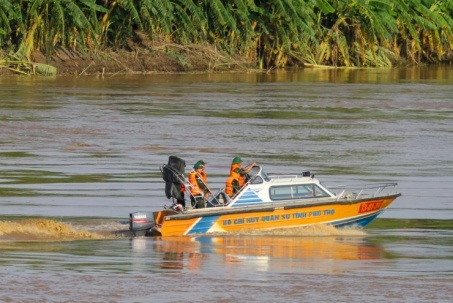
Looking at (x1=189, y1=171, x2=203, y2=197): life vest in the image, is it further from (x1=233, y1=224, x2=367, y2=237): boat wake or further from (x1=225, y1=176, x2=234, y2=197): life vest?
(x1=233, y1=224, x2=367, y2=237): boat wake

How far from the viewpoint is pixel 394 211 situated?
2361 cm

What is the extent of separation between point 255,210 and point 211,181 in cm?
601

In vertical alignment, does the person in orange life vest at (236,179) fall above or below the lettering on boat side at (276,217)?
above

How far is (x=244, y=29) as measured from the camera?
65.4 m

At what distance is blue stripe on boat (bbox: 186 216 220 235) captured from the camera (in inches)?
803

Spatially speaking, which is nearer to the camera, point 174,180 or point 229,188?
point 174,180

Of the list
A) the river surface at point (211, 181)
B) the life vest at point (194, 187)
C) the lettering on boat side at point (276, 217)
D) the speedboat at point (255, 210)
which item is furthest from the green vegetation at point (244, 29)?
the lettering on boat side at point (276, 217)

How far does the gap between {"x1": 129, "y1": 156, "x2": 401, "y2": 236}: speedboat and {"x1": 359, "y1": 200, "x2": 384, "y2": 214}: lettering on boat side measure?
0.02m

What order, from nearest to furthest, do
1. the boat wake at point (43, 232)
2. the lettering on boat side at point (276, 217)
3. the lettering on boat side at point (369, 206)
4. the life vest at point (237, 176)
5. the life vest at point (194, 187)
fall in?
the boat wake at point (43, 232) → the lettering on boat side at point (276, 217) → the life vest at point (194, 187) → the life vest at point (237, 176) → the lettering on boat side at point (369, 206)

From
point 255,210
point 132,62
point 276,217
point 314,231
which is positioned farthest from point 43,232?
point 132,62

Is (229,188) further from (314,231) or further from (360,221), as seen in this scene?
(360,221)

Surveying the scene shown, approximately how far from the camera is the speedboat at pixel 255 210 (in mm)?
20422

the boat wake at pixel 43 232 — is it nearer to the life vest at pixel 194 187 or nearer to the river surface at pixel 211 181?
the river surface at pixel 211 181

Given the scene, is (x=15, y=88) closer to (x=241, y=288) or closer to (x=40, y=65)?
(x=40, y=65)
